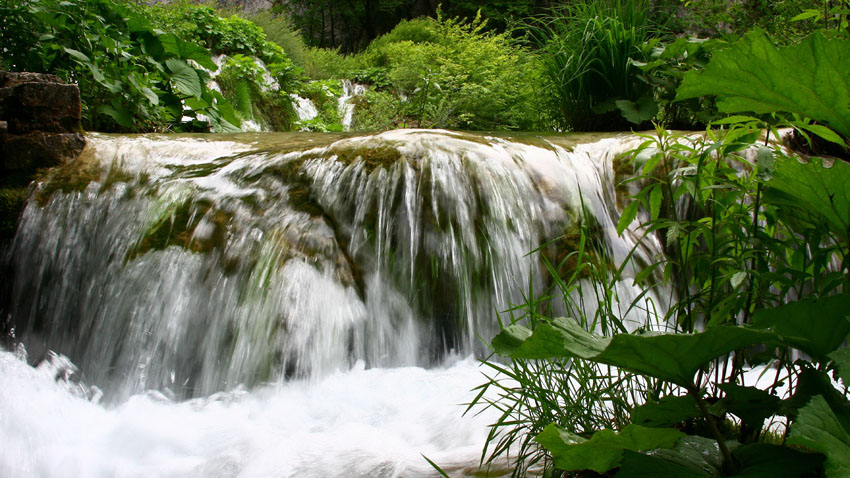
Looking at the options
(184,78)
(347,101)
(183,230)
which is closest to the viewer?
(183,230)

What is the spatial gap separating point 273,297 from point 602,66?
159 inches

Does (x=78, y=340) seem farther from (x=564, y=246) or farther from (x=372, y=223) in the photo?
(x=564, y=246)

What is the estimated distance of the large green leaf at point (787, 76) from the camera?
3.43 ft

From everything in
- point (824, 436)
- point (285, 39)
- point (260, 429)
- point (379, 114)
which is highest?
point (285, 39)

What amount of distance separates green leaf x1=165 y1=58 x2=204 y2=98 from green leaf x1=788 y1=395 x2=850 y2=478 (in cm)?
547

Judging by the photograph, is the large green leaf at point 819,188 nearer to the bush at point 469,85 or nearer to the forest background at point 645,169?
the forest background at point 645,169

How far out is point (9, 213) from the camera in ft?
12.1

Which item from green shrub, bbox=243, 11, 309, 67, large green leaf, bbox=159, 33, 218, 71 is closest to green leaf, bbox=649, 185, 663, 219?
large green leaf, bbox=159, 33, 218, 71

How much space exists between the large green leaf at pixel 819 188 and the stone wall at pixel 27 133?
4.19 m

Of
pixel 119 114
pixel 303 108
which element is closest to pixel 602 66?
pixel 119 114

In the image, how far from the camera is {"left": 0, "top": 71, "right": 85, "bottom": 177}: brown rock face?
3750 millimetres

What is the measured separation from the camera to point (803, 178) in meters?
1.13

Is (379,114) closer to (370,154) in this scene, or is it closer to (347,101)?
(347,101)

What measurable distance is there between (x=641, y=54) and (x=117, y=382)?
5076 millimetres
